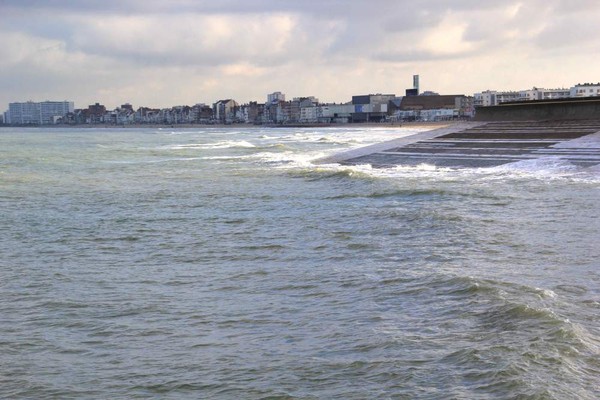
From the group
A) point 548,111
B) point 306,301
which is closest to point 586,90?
point 548,111

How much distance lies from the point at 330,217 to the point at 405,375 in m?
12.9

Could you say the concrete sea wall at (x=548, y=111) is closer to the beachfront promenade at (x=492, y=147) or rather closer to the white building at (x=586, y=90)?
the beachfront promenade at (x=492, y=147)

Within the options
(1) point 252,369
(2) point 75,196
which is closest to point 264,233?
(1) point 252,369

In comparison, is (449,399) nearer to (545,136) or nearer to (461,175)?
(461,175)

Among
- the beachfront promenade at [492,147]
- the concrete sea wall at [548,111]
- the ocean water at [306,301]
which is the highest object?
the concrete sea wall at [548,111]

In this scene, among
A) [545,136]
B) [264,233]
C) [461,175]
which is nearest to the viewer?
[264,233]

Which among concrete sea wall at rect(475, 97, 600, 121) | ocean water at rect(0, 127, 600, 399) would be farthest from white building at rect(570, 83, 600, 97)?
ocean water at rect(0, 127, 600, 399)

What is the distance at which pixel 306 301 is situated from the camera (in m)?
11.2

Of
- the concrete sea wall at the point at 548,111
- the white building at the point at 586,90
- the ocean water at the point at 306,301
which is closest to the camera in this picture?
the ocean water at the point at 306,301

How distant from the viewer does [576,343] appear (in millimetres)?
8617

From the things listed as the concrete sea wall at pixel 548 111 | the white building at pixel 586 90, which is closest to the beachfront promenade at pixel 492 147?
the concrete sea wall at pixel 548 111

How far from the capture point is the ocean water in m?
7.98

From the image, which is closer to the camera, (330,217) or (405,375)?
(405,375)

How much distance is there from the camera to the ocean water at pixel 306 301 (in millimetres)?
7977
